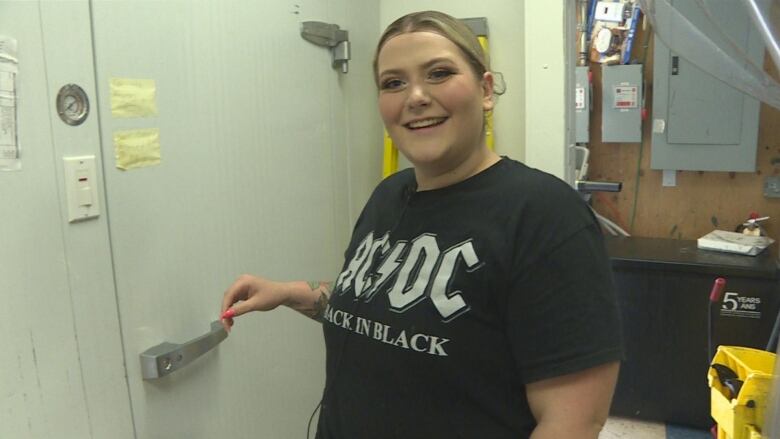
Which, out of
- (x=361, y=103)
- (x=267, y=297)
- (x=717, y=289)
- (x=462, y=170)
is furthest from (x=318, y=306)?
(x=717, y=289)

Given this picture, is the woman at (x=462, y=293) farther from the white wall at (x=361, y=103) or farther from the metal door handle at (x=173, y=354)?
the white wall at (x=361, y=103)

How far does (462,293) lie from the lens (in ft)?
2.94

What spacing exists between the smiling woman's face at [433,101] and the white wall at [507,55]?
1233mm

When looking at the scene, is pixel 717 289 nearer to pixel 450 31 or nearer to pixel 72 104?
pixel 450 31

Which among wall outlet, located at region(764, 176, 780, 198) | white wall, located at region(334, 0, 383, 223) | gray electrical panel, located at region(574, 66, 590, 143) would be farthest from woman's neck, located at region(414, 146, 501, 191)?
wall outlet, located at region(764, 176, 780, 198)

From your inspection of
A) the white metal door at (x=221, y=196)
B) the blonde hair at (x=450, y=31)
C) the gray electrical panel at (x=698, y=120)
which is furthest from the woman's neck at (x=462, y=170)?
the gray electrical panel at (x=698, y=120)

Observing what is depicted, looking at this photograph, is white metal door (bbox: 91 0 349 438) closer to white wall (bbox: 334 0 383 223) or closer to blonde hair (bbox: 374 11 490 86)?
white wall (bbox: 334 0 383 223)

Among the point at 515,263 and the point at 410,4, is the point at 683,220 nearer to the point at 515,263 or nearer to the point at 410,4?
the point at 410,4

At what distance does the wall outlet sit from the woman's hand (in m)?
2.85

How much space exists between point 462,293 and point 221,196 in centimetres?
77

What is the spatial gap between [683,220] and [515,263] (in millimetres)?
2879

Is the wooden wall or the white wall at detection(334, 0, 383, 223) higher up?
the white wall at detection(334, 0, 383, 223)

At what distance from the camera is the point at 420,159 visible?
0.99 meters

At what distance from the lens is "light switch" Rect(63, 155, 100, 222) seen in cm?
107
